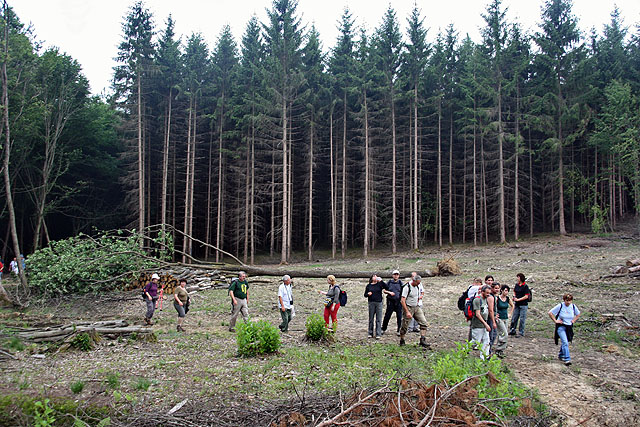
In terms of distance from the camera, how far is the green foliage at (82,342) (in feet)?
30.7

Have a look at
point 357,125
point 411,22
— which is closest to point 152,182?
point 357,125

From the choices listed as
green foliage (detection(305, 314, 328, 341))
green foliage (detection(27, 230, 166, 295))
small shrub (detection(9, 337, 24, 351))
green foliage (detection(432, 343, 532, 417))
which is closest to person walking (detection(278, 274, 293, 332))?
green foliage (detection(305, 314, 328, 341))

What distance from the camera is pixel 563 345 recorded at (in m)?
8.55

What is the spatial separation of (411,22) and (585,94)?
52.6 ft

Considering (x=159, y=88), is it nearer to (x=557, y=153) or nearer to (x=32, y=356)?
(x=32, y=356)

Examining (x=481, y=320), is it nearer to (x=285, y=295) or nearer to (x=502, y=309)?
(x=502, y=309)

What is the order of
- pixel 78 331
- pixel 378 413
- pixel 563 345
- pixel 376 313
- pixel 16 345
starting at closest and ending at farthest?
pixel 378 413
pixel 16 345
pixel 563 345
pixel 78 331
pixel 376 313

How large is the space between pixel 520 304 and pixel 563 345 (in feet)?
7.47

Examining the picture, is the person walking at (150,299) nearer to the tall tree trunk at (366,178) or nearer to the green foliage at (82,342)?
the green foliage at (82,342)

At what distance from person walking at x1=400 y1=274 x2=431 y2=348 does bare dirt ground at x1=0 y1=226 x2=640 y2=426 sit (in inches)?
19.5

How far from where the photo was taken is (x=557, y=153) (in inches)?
1340

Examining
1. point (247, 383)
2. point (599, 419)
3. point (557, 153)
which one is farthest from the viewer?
point (557, 153)

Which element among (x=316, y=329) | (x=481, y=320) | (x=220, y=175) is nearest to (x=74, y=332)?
(x=316, y=329)

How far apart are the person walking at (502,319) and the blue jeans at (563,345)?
1.14 m
